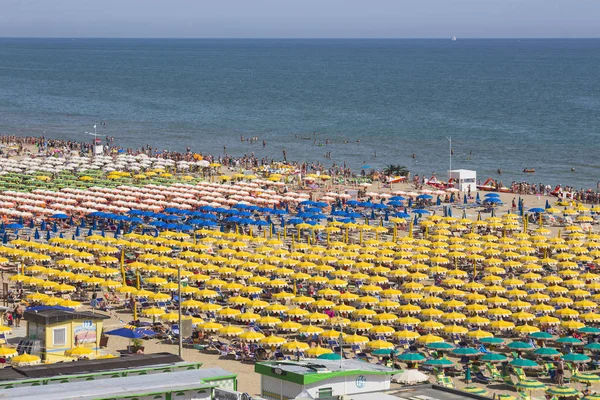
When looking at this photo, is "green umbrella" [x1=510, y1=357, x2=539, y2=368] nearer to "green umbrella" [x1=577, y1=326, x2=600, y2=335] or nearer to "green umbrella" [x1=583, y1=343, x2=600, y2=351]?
"green umbrella" [x1=583, y1=343, x2=600, y2=351]

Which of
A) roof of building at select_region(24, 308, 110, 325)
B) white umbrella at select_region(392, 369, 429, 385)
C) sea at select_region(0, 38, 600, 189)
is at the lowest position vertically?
sea at select_region(0, 38, 600, 189)

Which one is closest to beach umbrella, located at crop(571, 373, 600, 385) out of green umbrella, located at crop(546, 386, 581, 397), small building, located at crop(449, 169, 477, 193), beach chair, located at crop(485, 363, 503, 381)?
green umbrella, located at crop(546, 386, 581, 397)

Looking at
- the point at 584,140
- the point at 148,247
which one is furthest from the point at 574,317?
the point at 584,140

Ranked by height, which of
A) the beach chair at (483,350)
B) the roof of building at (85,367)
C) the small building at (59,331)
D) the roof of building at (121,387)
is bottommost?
the beach chair at (483,350)

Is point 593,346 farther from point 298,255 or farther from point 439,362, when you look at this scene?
point 298,255

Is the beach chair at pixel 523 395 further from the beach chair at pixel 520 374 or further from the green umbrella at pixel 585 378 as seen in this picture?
the green umbrella at pixel 585 378

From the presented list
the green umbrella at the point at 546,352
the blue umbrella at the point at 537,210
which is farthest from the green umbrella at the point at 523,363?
the blue umbrella at the point at 537,210
